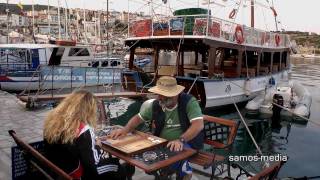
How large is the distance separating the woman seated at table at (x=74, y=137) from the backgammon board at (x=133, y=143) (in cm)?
52

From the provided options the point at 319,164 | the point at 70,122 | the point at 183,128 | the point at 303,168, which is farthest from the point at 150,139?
the point at 319,164

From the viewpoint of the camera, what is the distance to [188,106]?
4.11m

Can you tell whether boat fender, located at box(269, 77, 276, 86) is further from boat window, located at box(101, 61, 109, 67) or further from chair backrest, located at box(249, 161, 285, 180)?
chair backrest, located at box(249, 161, 285, 180)

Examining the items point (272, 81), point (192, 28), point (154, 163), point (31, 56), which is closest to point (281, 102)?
point (192, 28)

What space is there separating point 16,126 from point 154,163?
574cm

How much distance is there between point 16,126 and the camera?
8.02m

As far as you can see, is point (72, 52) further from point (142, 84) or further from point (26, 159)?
point (26, 159)

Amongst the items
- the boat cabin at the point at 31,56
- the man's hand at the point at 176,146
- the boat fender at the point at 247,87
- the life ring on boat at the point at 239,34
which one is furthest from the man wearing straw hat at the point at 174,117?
the boat cabin at the point at 31,56

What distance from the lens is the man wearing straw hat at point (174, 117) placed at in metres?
4.00

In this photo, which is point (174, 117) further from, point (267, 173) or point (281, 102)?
point (281, 102)

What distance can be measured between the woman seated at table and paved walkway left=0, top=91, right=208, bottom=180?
2.08 metres

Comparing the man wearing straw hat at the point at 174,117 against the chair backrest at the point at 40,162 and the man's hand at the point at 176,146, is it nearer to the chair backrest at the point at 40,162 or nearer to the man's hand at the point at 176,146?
the man's hand at the point at 176,146

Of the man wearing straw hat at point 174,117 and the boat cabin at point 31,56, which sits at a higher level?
the boat cabin at point 31,56

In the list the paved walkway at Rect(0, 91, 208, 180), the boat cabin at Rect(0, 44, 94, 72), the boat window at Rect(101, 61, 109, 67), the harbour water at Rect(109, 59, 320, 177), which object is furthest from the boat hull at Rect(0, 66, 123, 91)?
the paved walkway at Rect(0, 91, 208, 180)
